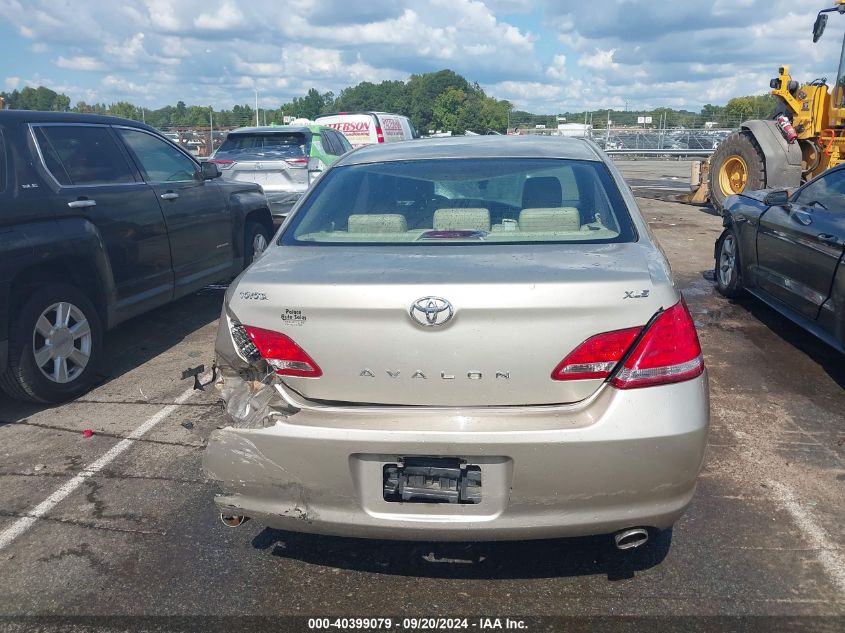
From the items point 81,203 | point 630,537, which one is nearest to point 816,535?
point 630,537

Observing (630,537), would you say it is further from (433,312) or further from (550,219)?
(550,219)

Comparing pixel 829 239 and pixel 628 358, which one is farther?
pixel 829 239

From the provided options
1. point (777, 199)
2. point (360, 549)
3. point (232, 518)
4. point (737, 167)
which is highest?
point (737, 167)

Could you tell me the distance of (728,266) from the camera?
7277 mm

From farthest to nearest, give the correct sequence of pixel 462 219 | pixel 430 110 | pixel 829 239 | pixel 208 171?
pixel 430 110, pixel 208 171, pixel 829 239, pixel 462 219

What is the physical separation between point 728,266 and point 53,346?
6058mm

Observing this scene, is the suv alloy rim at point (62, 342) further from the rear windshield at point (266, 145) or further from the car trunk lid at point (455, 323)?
the rear windshield at point (266, 145)

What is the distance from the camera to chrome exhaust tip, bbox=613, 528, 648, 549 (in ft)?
8.18

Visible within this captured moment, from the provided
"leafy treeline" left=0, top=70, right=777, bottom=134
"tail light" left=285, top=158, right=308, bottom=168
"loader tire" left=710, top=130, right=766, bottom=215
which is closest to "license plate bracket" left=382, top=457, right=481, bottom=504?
"tail light" left=285, top=158, right=308, bottom=168

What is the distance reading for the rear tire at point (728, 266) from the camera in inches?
276

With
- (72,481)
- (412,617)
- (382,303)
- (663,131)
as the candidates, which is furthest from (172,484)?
(663,131)

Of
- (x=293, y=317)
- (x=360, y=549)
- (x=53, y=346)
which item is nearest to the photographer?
(x=293, y=317)

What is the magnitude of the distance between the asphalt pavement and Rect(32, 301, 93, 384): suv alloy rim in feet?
0.96

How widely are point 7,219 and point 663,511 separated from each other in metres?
4.00
